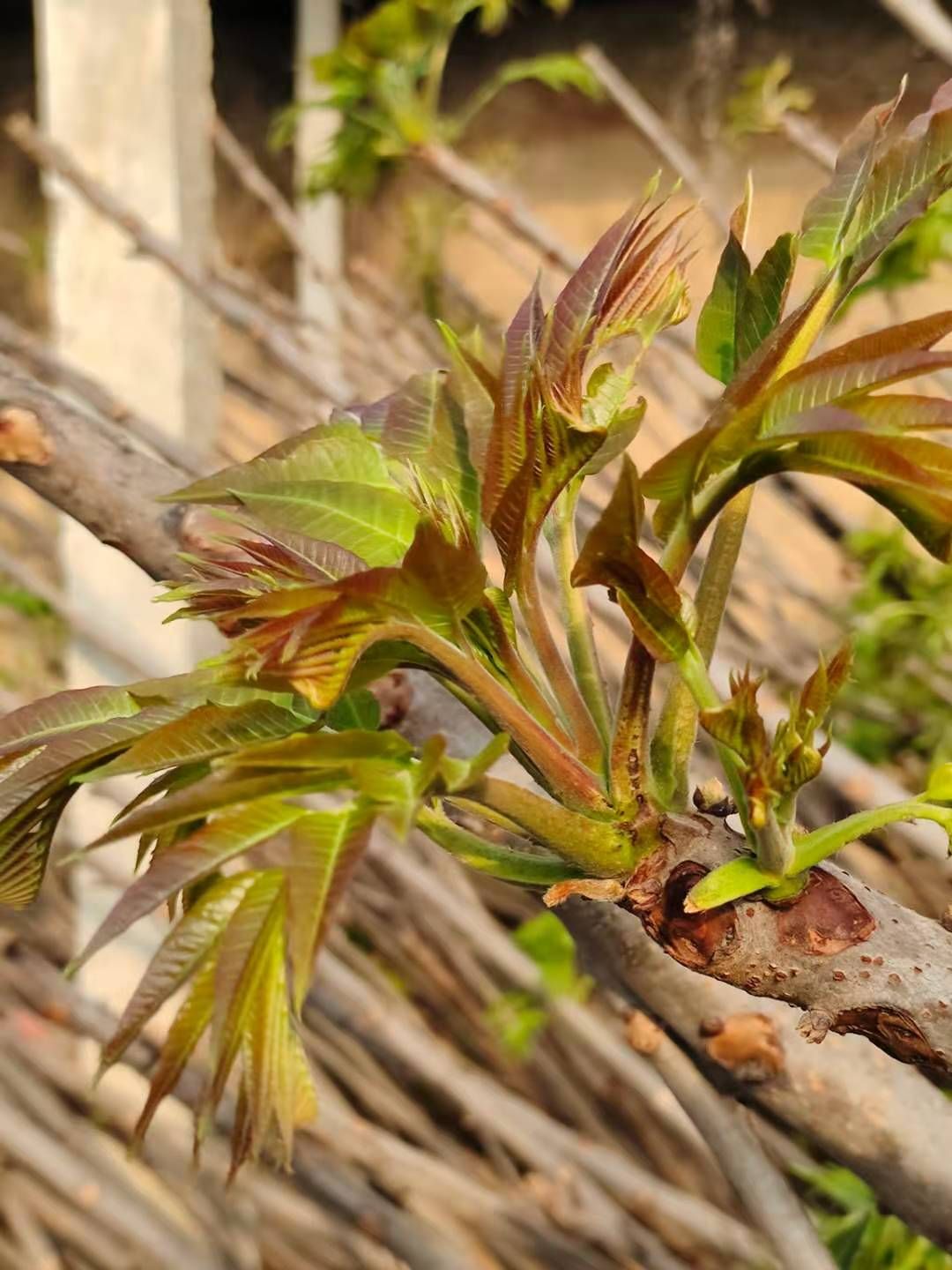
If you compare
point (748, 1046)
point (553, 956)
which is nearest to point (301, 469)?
point (748, 1046)

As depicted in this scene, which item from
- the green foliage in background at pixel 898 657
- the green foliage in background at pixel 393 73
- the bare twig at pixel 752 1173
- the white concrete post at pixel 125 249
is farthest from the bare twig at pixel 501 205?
the bare twig at pixel 752 1173

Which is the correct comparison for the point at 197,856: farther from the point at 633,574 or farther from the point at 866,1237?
the point at 866,1237

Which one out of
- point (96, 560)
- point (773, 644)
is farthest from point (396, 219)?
point (773, 644)

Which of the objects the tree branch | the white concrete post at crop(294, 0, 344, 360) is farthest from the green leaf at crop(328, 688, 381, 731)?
the white concrete post at crop(294, 0, 344, 360)

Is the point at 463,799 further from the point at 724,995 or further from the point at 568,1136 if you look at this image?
the point at 568,1136

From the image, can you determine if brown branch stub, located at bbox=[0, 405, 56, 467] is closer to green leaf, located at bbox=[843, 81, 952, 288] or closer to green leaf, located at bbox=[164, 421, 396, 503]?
green leaf, located at bbox=[164, 421, 396, 503]
